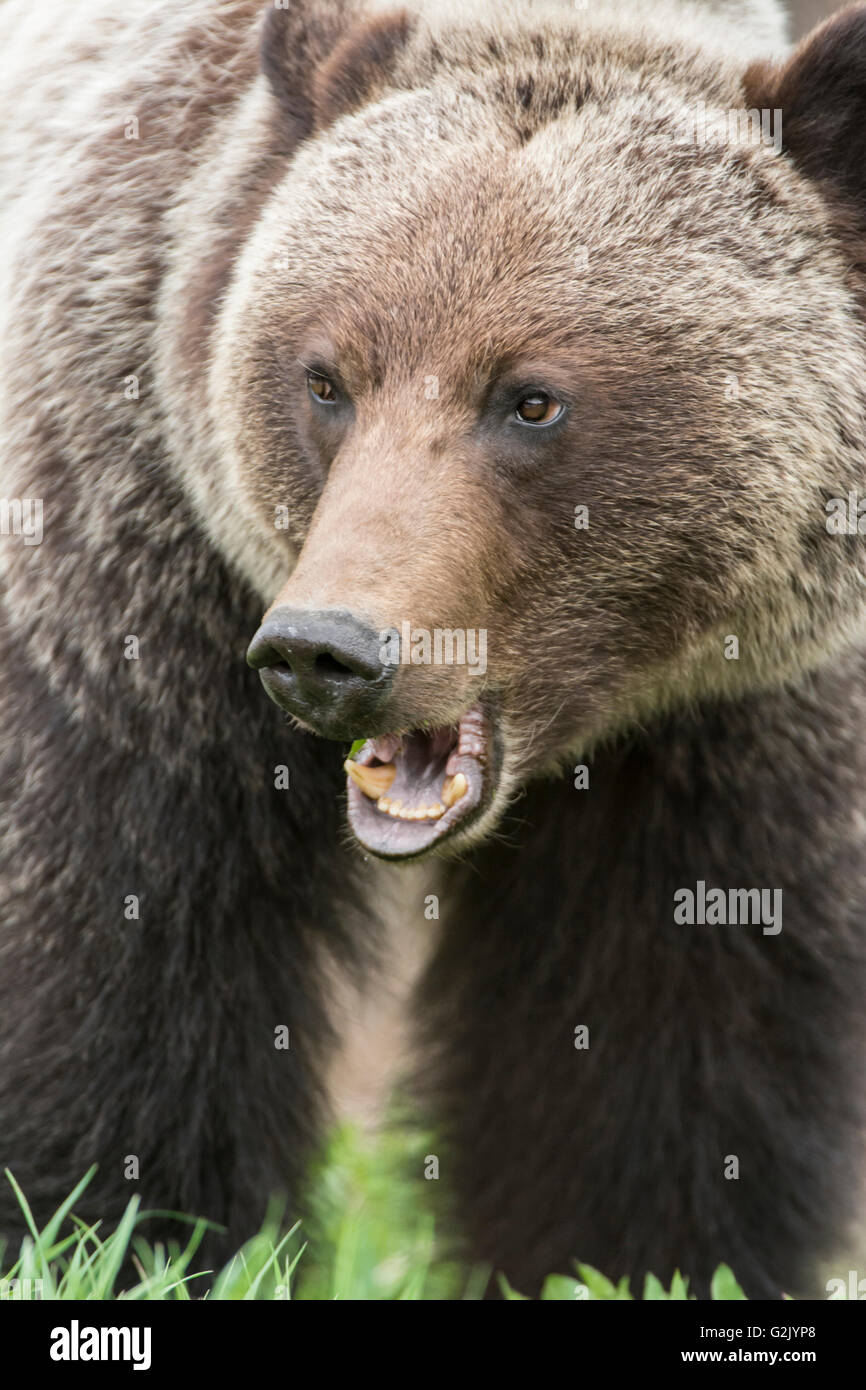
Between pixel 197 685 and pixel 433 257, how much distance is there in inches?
54.1

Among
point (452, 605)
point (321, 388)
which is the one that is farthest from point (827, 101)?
point (452, 605)

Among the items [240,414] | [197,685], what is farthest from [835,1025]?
[240,414]

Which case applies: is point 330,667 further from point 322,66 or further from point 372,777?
point 322,66

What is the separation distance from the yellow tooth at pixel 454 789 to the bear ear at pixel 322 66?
5.89ft

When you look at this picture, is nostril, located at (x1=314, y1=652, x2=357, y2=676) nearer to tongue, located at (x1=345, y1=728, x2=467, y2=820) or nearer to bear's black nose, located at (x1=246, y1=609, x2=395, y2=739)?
bear's black nose, located at (x1=246, y1=609, x2=395, y2=739)

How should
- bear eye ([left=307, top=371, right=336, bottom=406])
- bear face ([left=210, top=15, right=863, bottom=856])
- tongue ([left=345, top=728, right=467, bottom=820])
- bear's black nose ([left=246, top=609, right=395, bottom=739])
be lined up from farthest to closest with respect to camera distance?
1. bear eye ([left=307, top=371, right=336, bottom=406])
2. tongue ([left=345, top=728, right=467, bottom=820])
3. bear face ([left=210, top=15, right=863, bottom=856])
4. bear's black nose ([left=246, top=609, right=395, bottom=739])

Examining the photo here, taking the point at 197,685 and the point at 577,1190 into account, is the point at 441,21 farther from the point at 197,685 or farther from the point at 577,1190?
the point at 577,1190

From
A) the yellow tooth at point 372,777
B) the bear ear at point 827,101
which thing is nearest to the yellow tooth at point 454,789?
the yellow tooth at point 372,777

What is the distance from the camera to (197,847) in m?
5.33

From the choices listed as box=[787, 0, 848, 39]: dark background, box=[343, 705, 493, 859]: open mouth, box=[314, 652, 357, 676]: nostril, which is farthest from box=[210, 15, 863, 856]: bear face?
box=[787, 0, 848, 39]: dark background

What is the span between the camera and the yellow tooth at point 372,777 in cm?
465

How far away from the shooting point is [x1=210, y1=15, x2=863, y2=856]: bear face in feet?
14.7

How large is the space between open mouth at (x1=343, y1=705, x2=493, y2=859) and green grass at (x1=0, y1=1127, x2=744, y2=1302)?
4.00 feet

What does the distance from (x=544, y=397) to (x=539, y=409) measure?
0.03m
